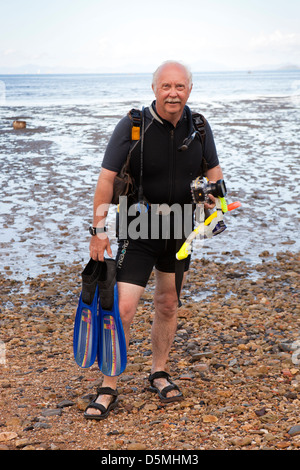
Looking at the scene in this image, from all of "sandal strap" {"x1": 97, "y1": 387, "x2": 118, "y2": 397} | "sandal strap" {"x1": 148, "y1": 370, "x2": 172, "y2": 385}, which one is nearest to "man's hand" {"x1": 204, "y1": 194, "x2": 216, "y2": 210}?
"sandal strap" {"x1": 148, "y1": 370, "x2": 172, "y2": 385}

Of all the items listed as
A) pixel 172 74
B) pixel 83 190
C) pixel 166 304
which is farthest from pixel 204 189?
pixel 83 190

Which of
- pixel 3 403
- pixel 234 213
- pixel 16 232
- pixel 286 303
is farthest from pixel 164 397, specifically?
pixel 234 213

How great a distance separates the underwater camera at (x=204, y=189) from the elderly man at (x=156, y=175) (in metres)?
0.12

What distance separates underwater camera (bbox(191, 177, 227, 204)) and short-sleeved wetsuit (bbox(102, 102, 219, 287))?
12 cm

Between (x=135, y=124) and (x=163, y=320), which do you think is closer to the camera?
(x=135, y=124)

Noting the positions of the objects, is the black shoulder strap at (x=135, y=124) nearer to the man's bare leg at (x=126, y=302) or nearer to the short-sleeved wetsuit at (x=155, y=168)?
the short-sleeved wetsuit at (x=155, y=168)

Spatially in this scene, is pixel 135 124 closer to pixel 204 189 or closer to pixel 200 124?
pixel 200 124

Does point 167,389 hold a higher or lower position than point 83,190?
higher

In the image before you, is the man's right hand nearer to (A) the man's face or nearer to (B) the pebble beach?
(A) the man's face

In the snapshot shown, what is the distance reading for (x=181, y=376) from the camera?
486 cm

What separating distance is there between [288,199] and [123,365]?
9.44 m

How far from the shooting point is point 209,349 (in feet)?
17.9

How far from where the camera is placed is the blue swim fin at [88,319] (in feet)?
13.5

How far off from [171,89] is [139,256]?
1.21 m
